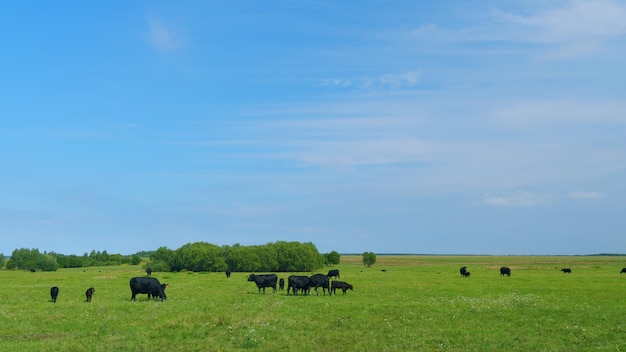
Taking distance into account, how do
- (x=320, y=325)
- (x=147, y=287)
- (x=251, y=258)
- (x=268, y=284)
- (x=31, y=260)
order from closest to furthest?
(x=320, y=325)
(x=147, y=287)
(x=268, y=284)
(x=251, y=258)
(x=31, y=260)

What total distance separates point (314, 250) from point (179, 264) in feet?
107

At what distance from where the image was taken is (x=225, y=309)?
1109 inches

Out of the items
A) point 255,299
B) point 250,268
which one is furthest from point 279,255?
point 255,299

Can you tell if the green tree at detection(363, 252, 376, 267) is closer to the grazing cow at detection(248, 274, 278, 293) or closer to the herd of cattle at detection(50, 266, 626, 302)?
the herd of cattle at detection(50, 266, 626, 302)

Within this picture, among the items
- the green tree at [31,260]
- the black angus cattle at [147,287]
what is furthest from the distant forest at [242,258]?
the black angus cattle at [147,287]

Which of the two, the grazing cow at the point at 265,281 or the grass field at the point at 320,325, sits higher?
the grazing cow at the point at 265,281

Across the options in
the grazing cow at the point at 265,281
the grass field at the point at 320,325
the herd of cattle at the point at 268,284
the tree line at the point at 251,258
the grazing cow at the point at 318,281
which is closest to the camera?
the grass field at the point at 320,325

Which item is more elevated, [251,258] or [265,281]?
[251,258]

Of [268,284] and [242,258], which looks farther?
[242,258]

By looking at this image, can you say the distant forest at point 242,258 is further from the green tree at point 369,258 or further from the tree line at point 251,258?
the green tree at point 369,258

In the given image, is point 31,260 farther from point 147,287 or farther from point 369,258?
point 147,287

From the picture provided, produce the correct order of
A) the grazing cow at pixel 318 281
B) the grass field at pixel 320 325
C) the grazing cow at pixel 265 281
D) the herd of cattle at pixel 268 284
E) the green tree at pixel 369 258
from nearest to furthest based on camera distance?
the grass field at pixel 320 325 → the herd of cattle at pixel 268 284 → the grazing cow at pixel 318 281 → the grazing cow at pixel 265 281 → the green tree at pixel 369 258

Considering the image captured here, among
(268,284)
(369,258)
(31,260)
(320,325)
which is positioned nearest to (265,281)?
(268,284)

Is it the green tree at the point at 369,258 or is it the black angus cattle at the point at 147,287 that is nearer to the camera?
the black angus cattle at the point at 147,287
